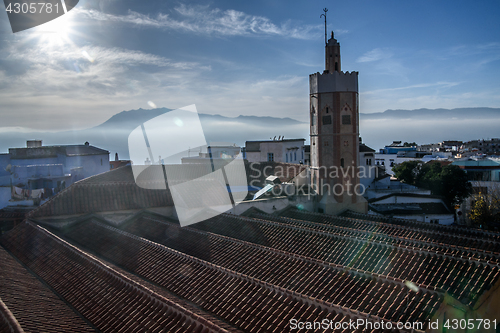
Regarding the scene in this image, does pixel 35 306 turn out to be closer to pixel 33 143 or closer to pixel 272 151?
pixel 33 143

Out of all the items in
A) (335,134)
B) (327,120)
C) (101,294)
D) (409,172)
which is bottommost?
(101,294)

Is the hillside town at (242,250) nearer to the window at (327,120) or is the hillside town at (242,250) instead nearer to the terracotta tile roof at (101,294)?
the terracotta tile roof at (101,294)

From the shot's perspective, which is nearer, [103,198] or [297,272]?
[297,272]

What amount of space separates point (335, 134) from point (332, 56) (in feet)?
16.0

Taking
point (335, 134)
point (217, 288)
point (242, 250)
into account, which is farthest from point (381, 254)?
point (335, 134)

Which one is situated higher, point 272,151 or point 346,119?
point 346,119

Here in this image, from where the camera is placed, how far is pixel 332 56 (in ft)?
73.0

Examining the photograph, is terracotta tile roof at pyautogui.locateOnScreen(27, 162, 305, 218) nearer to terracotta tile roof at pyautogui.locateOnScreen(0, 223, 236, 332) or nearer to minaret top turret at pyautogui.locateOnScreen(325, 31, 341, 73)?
terracotta tile roof at pyautogui.locateOnScreen(0, 223, 236, 332)

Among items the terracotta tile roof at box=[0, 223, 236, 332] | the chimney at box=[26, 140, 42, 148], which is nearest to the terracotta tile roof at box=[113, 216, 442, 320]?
the terracotta tile roof at box=[0, 223, 236, 332]

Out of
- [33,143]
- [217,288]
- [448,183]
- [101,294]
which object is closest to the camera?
[217,288]

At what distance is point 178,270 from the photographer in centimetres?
1019

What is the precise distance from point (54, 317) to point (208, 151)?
36000mm

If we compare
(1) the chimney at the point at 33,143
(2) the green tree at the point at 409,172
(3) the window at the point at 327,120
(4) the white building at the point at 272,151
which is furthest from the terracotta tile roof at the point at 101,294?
(2) the green tree at the point at 409,172

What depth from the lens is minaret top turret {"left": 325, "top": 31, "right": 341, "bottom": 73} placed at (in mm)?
22250
